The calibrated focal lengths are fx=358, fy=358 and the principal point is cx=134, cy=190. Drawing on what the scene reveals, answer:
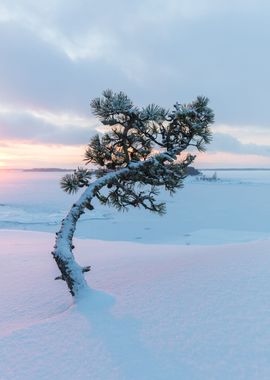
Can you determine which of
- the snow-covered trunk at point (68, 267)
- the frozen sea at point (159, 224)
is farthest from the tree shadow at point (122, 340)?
the frozen sea at point (159, 224)

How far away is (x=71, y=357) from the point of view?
2.82 m

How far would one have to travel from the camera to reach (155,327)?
123 inches

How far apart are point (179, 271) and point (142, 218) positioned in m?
17.4

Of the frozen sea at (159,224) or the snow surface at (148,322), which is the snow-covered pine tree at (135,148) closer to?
the snow surface at (148,322)

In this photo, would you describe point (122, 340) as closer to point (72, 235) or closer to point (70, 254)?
point (70, 254)

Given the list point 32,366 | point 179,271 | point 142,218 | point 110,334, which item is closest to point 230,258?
point 179,271

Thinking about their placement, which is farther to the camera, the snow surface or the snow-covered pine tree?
the snow-covered pine tree

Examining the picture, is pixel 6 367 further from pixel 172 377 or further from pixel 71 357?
pixel 172 377

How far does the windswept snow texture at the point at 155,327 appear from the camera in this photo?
2607 millimetres

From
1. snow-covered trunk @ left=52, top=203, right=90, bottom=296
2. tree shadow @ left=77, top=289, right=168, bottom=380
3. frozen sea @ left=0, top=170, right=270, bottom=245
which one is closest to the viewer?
tree shadow @ left=77, top=289, right=168, bottom=380

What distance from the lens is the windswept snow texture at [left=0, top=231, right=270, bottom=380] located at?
261 centimetres

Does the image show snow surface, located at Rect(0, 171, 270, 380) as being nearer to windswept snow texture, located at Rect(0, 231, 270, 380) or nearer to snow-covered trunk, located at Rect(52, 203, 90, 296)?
windswept snow texture, located at Rect(0, 231, 270, 380)

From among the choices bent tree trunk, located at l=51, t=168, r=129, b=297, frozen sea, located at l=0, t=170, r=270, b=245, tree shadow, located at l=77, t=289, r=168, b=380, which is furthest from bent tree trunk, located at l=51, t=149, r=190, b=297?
frozen sea, located at l=0, t=170, r=270, b=245

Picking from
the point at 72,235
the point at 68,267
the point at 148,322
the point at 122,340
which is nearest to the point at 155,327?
the point at 148,322
